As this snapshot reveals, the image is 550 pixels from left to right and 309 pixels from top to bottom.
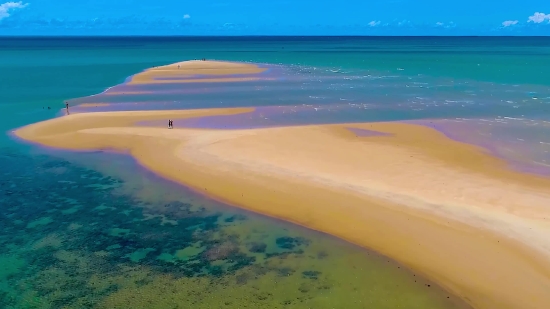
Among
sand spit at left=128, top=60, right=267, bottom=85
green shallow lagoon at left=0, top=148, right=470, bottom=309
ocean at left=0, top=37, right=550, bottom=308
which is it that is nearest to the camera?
green shallow lagoon at left=0, top=148, right=470, bottom=309

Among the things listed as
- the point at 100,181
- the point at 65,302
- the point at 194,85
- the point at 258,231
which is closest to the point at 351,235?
the point at 258,231

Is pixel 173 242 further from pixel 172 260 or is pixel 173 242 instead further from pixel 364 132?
pixel 364 132

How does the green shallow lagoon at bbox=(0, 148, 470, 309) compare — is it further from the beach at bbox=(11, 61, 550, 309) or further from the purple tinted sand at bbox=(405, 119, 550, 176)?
the purple tinted sand at bbox=(405, 119, 550, 176)

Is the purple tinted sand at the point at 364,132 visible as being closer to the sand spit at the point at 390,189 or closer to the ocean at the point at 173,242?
the sand spit at the point at 390,189

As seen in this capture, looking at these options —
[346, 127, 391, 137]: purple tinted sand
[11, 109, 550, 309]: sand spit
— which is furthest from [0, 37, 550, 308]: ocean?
[346, 127, 391, 137]: purple tinted sand

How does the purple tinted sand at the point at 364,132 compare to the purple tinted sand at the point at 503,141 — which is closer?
the purple tinted sand at the point at 503,141

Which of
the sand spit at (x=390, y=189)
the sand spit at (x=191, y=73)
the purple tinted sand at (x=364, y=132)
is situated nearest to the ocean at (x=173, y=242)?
the sand spit at (x=390, y=189)
